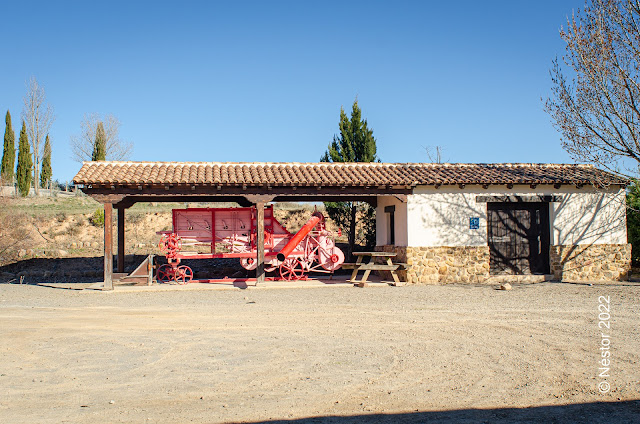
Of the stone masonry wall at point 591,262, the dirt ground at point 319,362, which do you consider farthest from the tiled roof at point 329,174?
the dirt ground at point 319,362

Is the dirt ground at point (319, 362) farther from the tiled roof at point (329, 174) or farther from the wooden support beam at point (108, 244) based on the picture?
the tiled roof at point (329, 174)

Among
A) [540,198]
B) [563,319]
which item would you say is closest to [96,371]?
[563,319]

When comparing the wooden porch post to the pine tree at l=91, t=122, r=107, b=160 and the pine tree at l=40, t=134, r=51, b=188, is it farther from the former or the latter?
the pine tree at l=40, t=134, r=51, b=188

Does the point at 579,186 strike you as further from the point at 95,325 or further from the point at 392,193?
the point at 95,325

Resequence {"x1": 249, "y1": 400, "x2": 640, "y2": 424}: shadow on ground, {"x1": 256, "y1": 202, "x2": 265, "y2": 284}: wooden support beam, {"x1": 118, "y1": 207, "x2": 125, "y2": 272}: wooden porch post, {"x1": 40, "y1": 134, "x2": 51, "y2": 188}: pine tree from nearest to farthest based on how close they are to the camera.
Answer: {"x1": 249, "y1": 400, "x2": 640, "y2": 424}: shadow on ground → {"x1": 256, "y1": 202, "x2": 265, "y2": 284}: wooden support beam → {"x1": 118, "y1": 207, "x2": 125, "y2": 272}: wooden porch post → {"x1": 40, "y1": 134, "x2": 51, "y2": 188}: pine tree

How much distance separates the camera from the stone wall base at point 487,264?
50.8ft

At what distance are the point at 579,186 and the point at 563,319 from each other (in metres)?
8.08

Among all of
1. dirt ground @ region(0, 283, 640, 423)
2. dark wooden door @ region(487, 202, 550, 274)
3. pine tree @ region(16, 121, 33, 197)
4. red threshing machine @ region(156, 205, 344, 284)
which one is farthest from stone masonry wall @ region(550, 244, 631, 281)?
pine tree @ region(16, 121, 33, 197)

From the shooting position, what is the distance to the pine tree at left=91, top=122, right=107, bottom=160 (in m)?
40.7

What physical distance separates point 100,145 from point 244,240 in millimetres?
29309

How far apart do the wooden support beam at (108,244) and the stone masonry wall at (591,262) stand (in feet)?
40.5

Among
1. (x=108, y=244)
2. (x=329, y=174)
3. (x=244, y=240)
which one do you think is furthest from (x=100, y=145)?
(x=329, y=174)

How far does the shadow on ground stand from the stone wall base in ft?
34.4

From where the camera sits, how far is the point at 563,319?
29.8 feet
